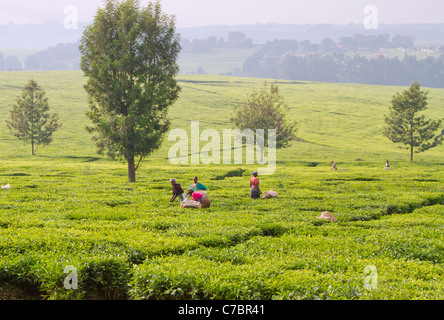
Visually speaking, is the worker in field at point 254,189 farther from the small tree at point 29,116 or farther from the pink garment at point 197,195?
the small tree at point 29,116

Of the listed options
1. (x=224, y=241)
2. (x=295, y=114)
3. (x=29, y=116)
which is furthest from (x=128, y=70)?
(x=295, y=114)

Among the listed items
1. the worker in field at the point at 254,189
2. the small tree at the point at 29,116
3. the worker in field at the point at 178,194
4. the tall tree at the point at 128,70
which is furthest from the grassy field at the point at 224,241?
the small tree at the point at 29,116

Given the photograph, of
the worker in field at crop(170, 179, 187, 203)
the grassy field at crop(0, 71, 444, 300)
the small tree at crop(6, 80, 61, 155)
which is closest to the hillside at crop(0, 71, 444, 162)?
the small tree at crop(6, 80, 61, 155)

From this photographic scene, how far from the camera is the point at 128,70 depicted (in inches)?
1344

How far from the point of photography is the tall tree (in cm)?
3328

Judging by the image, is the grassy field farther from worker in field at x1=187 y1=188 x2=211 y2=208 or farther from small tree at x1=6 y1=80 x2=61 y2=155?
small tree at x1=6 y1=80 x2=61 y2=155

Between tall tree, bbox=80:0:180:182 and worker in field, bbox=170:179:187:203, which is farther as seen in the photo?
tall tree, bbox=80:0:180:182

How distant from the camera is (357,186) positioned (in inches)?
1437

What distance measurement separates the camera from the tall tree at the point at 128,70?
33281 mm

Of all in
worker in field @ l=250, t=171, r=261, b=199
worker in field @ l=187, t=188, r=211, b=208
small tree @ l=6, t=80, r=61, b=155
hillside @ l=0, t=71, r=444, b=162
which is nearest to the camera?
worker in field @ l=187, t=188, r=211, b=208

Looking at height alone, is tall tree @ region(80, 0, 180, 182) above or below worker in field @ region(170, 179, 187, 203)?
above

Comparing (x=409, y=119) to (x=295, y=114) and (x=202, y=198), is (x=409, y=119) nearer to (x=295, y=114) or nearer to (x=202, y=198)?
(x=202, y=198)
